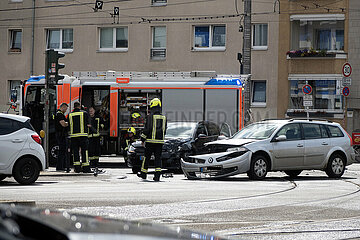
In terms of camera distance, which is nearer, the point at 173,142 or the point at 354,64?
the point at 173,142

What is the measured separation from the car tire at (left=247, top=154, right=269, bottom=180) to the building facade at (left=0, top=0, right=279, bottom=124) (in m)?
18.4

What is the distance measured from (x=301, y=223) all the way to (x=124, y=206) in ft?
9.06

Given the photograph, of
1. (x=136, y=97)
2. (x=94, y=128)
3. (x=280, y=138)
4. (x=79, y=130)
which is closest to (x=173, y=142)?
(x=94, y=128)

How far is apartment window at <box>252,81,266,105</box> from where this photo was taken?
35.8 meters

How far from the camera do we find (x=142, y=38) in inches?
1483

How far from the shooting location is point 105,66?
38.1 meters

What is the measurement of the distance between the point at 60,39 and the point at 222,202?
95.8 feet

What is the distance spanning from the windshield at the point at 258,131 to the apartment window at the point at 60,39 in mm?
22366

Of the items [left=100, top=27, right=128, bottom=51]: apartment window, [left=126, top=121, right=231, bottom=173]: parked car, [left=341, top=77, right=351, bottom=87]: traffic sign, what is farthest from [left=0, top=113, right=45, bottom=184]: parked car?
[left=100, top=27, right=128, bottom=51]: apartment window

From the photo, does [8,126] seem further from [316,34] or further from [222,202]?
[316,34]

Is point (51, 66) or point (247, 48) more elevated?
point (247, 48)

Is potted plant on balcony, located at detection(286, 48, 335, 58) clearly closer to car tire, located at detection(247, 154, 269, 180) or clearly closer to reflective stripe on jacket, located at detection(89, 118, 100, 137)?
reflective stripe on jacket, located at detection(89, 118, 100, 137)

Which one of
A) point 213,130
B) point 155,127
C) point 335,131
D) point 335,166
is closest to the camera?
point 155,127

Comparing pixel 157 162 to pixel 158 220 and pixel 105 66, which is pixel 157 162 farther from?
pixel 105 66
